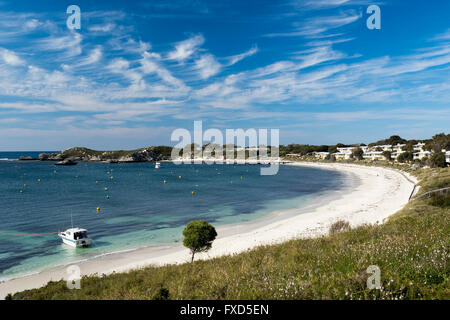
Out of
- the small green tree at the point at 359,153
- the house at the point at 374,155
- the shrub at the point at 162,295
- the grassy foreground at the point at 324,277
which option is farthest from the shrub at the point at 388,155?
the shrub at the point at 162,295

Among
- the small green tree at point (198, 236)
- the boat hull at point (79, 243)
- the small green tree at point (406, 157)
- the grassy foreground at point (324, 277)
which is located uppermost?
the small green tree at point (406, 157)

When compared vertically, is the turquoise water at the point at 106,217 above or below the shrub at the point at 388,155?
below

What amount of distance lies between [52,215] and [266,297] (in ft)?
150

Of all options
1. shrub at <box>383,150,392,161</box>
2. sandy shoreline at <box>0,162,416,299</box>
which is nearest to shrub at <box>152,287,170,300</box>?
sandy shoreline at <box>0,162,416,299</box>

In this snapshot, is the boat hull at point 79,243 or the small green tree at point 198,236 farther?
the boat hull at point 79,243

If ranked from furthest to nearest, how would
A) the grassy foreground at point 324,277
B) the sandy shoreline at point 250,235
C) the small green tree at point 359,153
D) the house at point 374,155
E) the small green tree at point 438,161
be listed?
the small green tree at point 359,153 < the house at point 374,155 < the small green tree at point 438,161 < the sandy shoreline at point 250,235 < the grassy foreground at point 324,277

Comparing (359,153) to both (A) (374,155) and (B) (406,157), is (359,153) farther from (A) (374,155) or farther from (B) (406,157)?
(B) (406,157)

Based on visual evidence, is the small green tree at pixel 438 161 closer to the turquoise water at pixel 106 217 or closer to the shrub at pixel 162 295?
the turquoise water at pixel 106 217

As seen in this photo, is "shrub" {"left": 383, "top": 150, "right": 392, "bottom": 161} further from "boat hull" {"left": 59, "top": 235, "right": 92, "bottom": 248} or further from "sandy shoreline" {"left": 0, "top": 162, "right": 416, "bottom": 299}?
"boat hull" {"left": 59, "top": 235, "right": 92, "bottom": 248}

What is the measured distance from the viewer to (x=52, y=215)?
40750 mm

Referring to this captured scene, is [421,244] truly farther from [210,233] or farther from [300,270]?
[210,233]

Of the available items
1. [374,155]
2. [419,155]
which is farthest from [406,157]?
[374,155]
